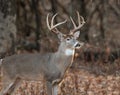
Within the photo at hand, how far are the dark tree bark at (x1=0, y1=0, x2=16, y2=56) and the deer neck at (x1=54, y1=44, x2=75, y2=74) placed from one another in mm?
4377

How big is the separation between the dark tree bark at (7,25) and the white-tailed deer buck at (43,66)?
13.2ft

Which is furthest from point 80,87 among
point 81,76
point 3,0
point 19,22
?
point 19,22

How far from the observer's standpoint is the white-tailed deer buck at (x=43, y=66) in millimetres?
12250

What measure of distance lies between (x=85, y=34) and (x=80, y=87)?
8613 millimetres

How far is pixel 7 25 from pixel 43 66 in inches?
176

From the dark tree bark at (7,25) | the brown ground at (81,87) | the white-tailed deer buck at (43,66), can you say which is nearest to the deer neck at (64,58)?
the white-tailed deer buck at (43,66)

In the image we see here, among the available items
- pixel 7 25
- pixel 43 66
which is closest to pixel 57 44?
pixel 7 25

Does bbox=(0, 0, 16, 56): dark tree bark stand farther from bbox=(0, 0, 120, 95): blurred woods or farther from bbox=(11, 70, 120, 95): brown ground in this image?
bbox=(11, 70, 120, 95): brown ground

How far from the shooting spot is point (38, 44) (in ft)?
70.5

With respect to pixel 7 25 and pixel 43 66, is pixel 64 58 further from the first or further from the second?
pixel 7 25

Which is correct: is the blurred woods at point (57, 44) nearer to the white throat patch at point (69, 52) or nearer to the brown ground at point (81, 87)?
the brown ground at point (81, 87)

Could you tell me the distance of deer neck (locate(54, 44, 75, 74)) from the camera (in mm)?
12344

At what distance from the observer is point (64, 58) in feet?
40.8

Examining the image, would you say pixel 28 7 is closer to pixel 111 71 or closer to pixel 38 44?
pixel 38 44
